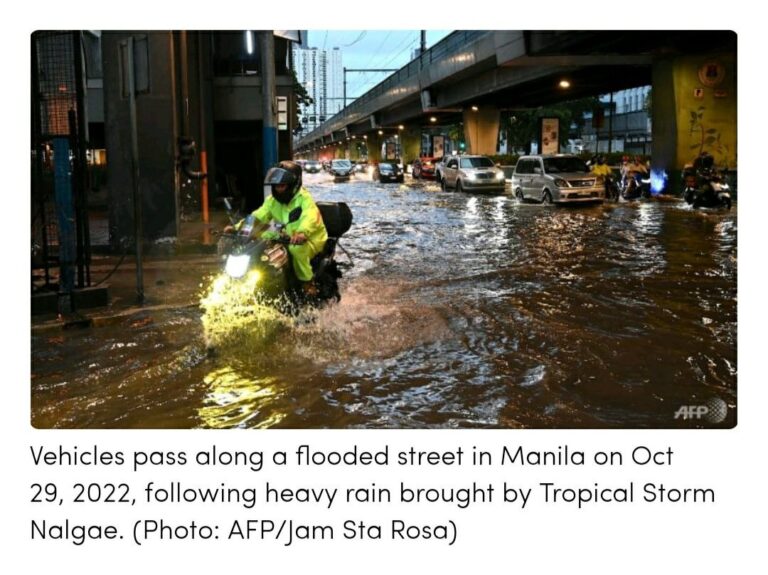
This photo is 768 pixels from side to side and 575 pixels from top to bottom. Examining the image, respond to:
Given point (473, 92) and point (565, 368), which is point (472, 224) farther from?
point (473, 92)

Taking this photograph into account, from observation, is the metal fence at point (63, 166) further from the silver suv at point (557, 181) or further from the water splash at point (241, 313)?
the silver suv at point (557, 181)

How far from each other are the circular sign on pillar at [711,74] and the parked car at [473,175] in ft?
30.6

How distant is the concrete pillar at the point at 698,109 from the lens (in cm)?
2827

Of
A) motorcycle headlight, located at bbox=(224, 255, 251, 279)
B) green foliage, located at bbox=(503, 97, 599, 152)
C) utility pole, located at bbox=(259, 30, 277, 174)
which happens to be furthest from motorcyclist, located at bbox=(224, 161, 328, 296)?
green foliage, located at bbox=(503, 97, 599, 152)

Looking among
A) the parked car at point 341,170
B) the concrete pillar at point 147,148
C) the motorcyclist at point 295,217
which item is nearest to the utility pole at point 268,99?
the concrete pillar at point 147,148

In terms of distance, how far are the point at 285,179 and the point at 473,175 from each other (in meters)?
28.4

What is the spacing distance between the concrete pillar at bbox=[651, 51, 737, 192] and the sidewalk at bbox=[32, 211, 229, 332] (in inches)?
723

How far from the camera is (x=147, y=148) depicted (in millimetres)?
14656

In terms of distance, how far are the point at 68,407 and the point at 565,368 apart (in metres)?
3.53

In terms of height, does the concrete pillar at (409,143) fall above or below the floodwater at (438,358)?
above

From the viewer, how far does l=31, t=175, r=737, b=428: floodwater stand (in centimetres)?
557

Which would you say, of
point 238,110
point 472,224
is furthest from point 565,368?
point 238,110

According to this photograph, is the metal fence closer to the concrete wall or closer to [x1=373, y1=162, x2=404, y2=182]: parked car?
the concrete wall
